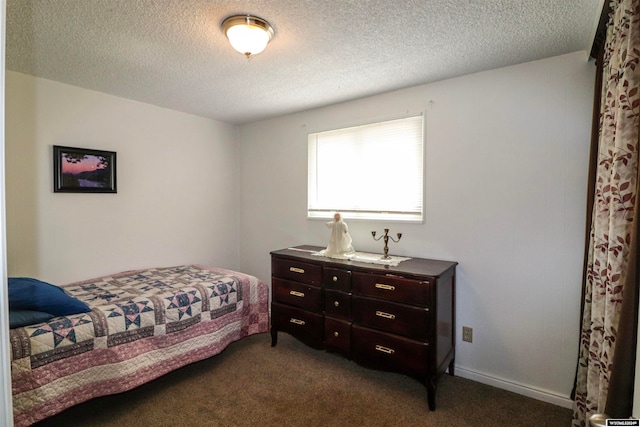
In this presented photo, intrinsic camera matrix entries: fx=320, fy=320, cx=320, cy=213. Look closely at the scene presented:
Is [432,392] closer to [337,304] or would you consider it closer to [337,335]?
[337,335]

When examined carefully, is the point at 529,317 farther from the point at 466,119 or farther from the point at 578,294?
the point at 466,119

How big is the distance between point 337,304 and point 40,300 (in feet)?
6.53

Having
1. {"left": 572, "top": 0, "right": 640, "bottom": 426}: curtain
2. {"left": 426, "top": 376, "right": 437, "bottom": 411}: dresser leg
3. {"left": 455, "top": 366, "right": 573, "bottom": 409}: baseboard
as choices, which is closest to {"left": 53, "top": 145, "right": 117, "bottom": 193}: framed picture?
{"left": 426, "top": 376, "right": 437, "bottom": 411}: dresser leg

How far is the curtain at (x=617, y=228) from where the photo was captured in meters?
1.03

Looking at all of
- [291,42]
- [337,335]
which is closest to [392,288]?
[337,335]

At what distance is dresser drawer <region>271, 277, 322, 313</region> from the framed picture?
1.84m

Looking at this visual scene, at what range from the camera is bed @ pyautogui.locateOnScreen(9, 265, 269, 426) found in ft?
5.98

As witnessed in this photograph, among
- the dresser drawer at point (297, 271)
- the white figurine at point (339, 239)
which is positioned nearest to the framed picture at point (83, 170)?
the dresser drawer at point (297, 271)

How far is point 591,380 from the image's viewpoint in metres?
1.55

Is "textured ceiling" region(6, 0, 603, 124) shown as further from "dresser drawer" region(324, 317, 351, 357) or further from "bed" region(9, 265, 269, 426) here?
"dresser drawer" region(324, 317, 351, 357)

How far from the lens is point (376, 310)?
237 centimetres

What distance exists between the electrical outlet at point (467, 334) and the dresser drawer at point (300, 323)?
44.6 inches

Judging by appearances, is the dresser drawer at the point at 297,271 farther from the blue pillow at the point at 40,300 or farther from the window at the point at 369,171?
the blue pillow at the point at 40,300

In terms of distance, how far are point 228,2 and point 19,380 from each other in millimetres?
2299
